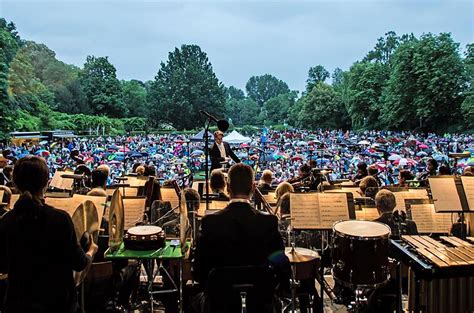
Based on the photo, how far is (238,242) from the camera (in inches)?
124

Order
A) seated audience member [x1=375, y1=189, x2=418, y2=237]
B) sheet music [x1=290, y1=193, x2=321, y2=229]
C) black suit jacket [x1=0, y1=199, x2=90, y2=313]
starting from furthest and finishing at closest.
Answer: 1. seated audience member [x1=375, y1=189, x2=418, y2=237]
2. sheet music [x1=290, y1=193, x2=321, y2=229]
3. black suit jacket [x1=0, y1=199, x2=90, y2=313]

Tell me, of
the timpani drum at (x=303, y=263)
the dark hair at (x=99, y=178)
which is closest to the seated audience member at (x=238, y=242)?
the timpani drum at (x=303, y=263)

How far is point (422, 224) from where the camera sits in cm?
547

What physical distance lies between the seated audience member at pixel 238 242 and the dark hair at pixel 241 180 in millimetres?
108

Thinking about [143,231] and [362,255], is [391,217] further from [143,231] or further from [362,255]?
[143,231]

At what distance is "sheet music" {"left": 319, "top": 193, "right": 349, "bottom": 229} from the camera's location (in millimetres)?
4789

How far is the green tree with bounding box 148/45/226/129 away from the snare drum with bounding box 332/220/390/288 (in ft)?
237

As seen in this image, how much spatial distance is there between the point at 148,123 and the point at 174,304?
75.0m

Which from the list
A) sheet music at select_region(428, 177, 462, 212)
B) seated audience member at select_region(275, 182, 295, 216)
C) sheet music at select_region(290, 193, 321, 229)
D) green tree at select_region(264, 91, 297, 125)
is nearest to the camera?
sheet music at select_region(290, 193, 321, 229)

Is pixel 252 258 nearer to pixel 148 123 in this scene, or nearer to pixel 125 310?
pixel 125 310

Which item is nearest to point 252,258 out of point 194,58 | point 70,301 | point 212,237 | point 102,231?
point 212,237

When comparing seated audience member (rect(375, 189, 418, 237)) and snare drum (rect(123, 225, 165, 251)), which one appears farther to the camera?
seated audience member (rect(375, 189, 418, 237))

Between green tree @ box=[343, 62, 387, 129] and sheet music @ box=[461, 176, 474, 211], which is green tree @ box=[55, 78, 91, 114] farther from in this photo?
sheet music @ box=[461, 176, 474, 211]

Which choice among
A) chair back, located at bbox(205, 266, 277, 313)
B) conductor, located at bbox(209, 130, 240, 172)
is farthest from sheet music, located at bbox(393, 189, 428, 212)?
chair back, located at bbox(205, 266, 277, 313)
